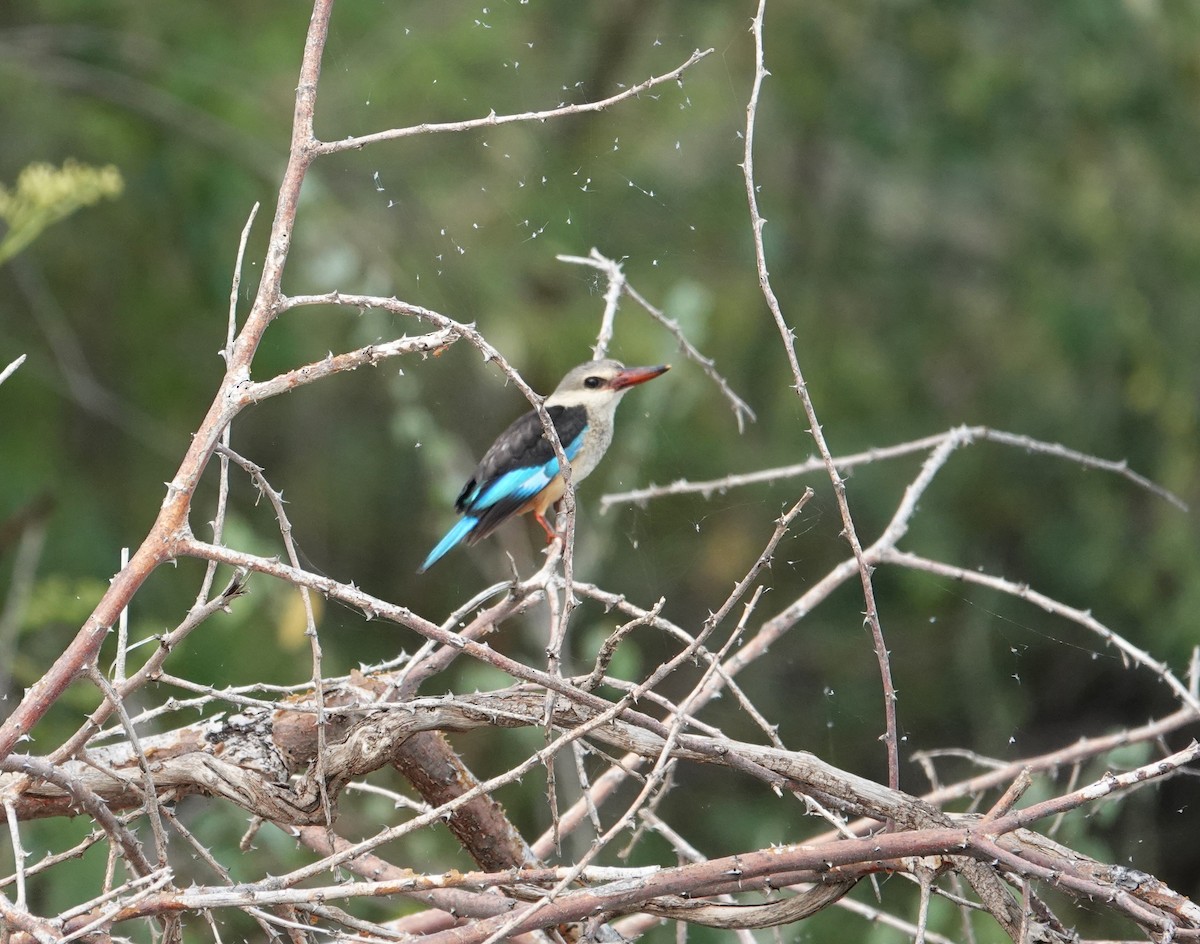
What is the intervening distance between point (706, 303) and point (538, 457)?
124 cm

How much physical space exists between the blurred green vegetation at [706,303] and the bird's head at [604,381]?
533mm

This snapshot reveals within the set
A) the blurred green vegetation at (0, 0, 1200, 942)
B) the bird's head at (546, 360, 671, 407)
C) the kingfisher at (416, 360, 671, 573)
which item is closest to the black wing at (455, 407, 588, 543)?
the kingfisher at (416, 360, 671, 573)

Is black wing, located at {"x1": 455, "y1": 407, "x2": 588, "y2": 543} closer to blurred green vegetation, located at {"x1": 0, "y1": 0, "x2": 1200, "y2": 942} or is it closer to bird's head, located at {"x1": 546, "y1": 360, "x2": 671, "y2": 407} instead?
bird's head, located at {"x1": 546, "y1": 360, "x2": 671, "y2": 407}

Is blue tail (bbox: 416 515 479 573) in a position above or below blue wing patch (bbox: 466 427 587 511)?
below

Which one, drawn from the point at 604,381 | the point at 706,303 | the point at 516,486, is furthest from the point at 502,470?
the point at 706,303

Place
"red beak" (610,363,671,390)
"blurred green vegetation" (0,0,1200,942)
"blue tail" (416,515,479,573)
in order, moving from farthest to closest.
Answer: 1. "blurred green vegetation" (0,0,1200,942)
2. "red beak" (610,363,671,390)
3. "blue tail" (416,515,479,573)

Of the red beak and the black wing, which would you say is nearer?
the black wing

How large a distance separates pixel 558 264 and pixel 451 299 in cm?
305

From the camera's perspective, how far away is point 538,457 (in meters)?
3.46

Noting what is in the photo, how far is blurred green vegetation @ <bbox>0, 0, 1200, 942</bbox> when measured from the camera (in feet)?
16.0

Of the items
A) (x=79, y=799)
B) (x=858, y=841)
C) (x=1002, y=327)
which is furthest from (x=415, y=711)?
(x=1002, y=327)

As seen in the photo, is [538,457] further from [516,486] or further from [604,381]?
[604,381]

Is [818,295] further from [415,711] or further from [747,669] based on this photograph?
[415,711]

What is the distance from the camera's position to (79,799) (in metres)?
1.56
